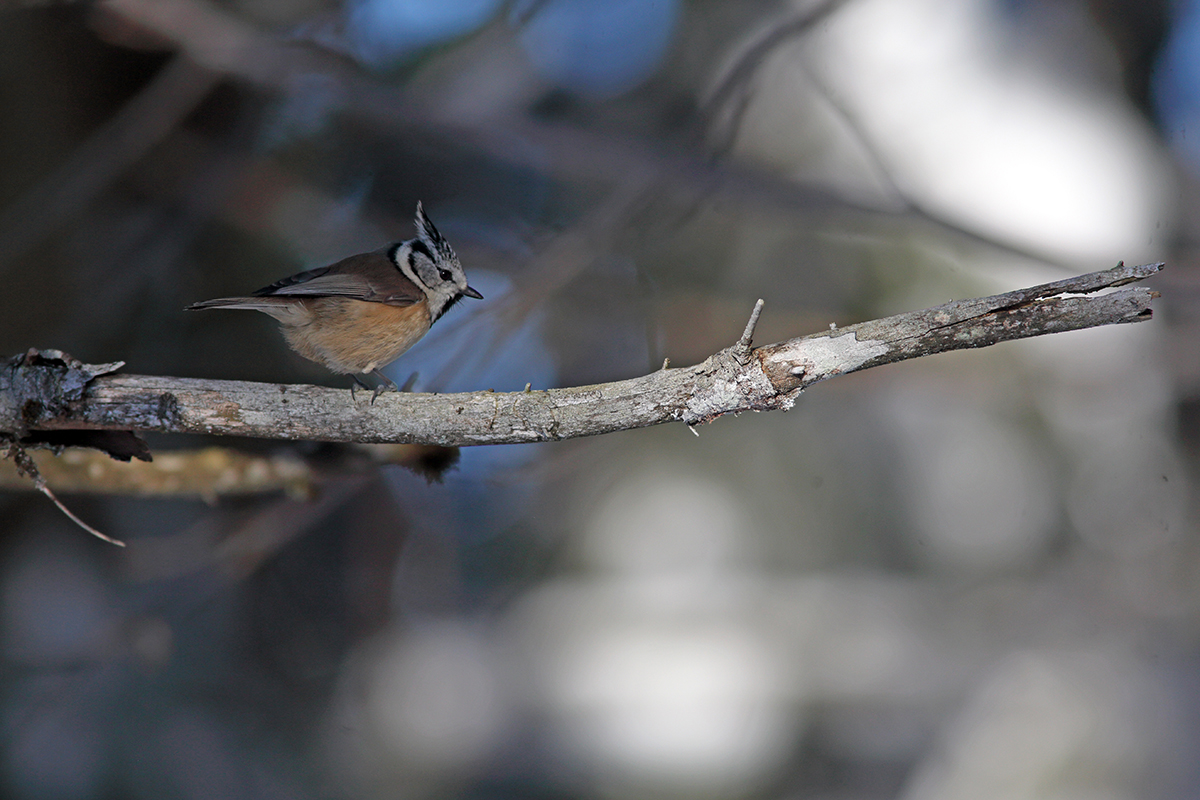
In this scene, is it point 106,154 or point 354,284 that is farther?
point 106,154

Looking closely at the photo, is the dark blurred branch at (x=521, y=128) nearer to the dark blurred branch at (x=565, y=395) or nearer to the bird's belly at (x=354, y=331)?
the bird's belly at (x=354, y=331)

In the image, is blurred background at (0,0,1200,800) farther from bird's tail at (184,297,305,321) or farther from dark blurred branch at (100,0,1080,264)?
bird's tail at (184,297,305,321)

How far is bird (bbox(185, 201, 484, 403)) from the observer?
134 cm

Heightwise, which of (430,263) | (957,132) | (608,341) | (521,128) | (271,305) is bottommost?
(271,305)

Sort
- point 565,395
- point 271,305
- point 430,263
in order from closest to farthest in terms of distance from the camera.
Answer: point 565,395 → point 271,305 → point 430,263

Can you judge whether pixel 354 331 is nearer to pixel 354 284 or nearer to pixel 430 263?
pixel 354 284

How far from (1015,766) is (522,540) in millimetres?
2020

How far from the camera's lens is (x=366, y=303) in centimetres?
137

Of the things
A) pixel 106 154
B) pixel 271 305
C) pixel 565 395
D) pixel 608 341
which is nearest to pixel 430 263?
pixel 271 305

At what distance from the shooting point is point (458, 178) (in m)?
2.21

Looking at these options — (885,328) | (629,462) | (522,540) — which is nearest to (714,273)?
(629,462)

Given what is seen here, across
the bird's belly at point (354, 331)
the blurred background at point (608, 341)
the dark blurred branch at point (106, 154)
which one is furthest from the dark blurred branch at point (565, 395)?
the dark blurred branch at point (106, 154)

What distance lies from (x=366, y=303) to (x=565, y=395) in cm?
65

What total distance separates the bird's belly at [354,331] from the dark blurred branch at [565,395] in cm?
37
